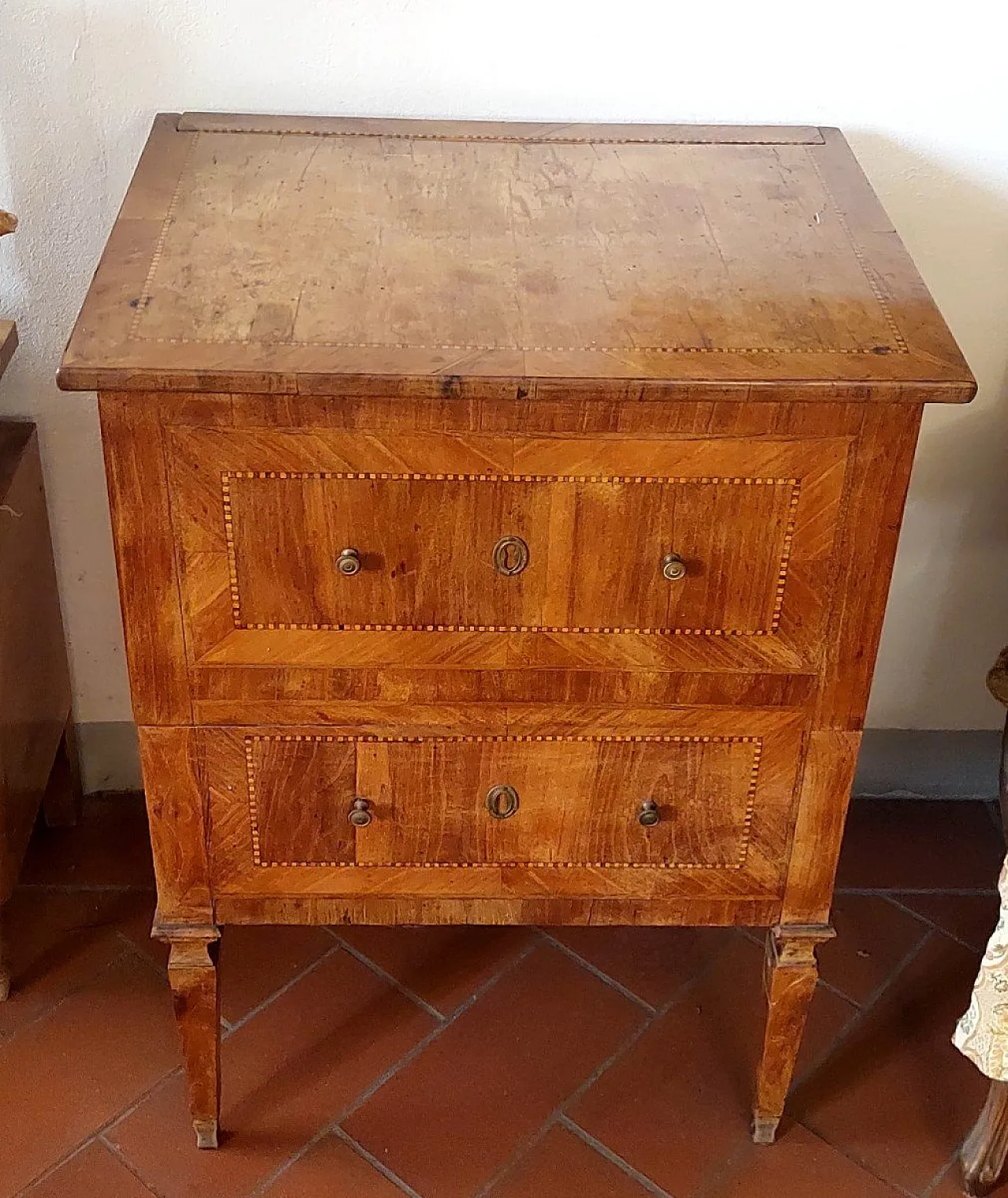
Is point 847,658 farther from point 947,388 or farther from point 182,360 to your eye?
point 182,360

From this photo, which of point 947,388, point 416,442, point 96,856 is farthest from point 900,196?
point 96,856

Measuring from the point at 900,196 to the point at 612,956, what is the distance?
0.96 m

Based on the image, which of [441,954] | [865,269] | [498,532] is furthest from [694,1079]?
[865,269]

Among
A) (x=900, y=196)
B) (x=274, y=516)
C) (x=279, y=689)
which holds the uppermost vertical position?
(x=900, y=196)

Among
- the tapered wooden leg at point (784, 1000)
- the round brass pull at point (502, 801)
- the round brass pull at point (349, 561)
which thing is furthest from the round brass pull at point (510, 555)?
the tapered wooden leg at point (784, 1000)

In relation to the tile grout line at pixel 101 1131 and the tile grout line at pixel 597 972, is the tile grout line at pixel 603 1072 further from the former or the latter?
the tile grout line at pixel 101 1131

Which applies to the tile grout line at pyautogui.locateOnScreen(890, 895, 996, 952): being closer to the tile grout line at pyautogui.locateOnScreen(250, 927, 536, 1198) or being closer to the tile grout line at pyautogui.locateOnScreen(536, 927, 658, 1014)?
the tile grout line at pyautogui.locateOnScreen(536, 927, 658, 1014)

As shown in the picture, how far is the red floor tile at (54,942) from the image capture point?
166cm

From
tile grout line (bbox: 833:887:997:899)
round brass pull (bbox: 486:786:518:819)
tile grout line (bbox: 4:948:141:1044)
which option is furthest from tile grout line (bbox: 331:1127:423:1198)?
A: tile grout line (bbox: 833:887:997:899)

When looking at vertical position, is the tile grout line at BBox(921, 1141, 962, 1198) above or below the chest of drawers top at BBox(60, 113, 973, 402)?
below

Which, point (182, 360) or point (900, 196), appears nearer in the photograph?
point (182, 360)

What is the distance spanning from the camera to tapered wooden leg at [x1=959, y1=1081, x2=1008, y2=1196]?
4.75 ft

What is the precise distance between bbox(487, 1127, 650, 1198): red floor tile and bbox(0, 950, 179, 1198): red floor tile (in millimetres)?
410

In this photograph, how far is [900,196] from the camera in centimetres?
153
